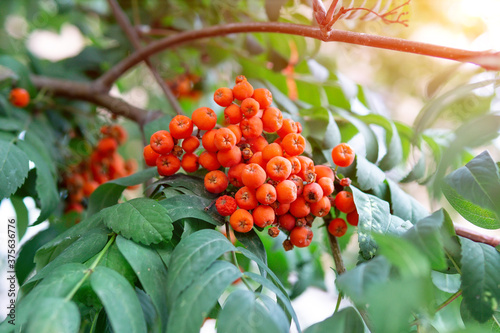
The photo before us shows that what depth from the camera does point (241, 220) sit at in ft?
1.91

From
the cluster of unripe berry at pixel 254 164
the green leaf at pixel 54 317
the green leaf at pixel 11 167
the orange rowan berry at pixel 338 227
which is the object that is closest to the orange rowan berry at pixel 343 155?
the cluster of unripe berry at pixel 254 164

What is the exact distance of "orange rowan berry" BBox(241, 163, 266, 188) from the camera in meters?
0.57

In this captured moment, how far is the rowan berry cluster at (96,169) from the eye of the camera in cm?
115

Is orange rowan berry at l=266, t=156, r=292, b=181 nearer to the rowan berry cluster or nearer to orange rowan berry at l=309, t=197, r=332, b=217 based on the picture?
orange rowan berry at l=309, t=197, r=332, b=217

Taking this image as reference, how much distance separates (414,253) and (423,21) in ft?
4.91

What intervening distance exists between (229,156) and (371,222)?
0.24 metres

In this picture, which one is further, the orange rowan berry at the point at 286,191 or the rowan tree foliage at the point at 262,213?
the orange rowan berry at the point at 286,191

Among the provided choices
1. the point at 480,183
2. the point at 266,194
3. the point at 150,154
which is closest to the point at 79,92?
the point at 150,154

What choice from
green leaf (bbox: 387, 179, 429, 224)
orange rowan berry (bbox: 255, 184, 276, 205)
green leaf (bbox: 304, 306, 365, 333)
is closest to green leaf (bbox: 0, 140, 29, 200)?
orange rowan berry (bbox: 255, 184, 276, 205)

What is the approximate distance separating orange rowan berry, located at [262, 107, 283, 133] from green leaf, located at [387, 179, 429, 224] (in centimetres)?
24

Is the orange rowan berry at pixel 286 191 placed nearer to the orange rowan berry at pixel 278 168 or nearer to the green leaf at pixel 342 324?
the orange rowan berry at pixel 278 168

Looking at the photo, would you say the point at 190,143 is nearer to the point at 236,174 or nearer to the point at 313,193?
the point at 236,174

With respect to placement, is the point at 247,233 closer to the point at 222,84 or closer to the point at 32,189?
the point at 32,189

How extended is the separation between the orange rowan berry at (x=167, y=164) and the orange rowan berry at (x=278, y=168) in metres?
0.17
